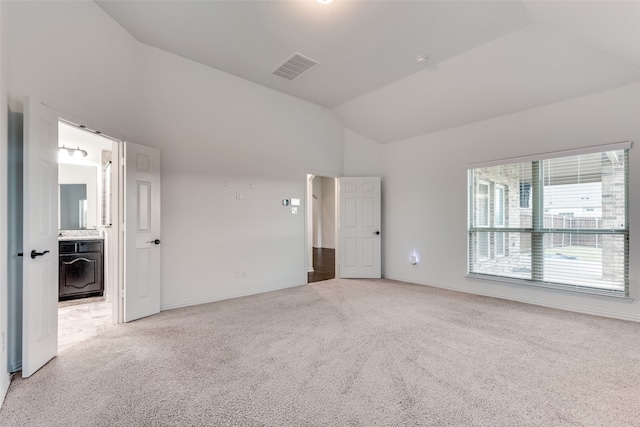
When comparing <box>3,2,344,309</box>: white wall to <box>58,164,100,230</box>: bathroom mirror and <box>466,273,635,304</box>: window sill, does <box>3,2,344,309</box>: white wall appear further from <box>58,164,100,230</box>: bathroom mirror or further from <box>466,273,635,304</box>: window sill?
<box>466,273,635,304</box>: window sill

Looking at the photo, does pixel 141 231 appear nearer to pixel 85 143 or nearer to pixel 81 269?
pixel 81 269

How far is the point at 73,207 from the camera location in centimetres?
496

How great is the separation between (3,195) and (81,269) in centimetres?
291

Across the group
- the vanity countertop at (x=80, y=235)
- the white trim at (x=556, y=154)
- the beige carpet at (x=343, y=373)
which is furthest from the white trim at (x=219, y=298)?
the white trim at (x=556, y=154)

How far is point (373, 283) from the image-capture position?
5316 mm

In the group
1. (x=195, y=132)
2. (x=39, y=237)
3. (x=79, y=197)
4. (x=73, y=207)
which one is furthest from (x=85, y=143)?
(x=39, y=237)

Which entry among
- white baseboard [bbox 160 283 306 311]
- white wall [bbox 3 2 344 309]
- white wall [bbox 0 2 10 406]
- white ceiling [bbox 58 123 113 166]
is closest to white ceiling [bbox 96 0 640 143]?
white wall [bbox 3 2 344 309]

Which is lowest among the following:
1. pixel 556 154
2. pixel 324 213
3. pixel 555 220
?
pixel 555 220

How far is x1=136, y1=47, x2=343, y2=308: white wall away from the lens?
148 inches

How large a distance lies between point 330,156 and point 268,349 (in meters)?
3.98

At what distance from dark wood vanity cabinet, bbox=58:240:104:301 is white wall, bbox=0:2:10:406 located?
261cm

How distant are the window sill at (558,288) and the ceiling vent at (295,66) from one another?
159 inches

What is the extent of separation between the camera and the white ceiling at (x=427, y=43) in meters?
2.81

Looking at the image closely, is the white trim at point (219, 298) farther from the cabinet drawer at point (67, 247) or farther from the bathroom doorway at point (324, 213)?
the bathroom doorway at point (324, 213)
